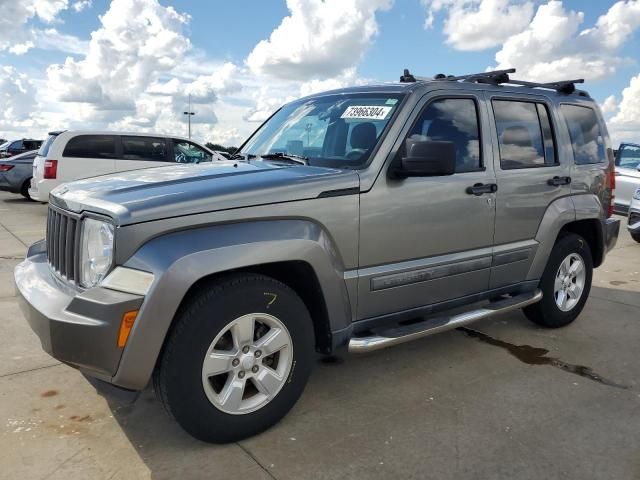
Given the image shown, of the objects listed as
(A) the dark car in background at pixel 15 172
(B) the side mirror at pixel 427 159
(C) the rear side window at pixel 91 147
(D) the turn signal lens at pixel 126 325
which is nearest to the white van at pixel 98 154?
(C) the rear side window at pixel 91 147

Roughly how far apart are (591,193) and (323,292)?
9.75 feet

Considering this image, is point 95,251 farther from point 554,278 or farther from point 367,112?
point 554,278

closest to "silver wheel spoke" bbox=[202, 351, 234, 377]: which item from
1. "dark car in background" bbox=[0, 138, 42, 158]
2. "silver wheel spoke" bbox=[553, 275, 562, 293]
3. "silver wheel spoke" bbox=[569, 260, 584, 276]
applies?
"silver wheel spoke" bbox=[553, 275, 562, 293]

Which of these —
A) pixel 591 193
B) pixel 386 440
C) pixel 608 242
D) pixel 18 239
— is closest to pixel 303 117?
pixel 386 440

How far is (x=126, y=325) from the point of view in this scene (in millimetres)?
2357

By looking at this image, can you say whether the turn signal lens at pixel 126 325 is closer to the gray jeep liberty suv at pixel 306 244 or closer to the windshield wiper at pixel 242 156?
the gray jeep liberty suv at pixel 306 244

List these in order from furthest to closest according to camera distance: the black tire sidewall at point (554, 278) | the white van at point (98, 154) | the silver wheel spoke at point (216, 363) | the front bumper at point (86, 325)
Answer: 1. the white van at point (98, 154)
2. the black tire sidewall at point (554, 278)
3. the silver wheel spoke at point (216, 363)
4. the front bumper at point (86, 325)

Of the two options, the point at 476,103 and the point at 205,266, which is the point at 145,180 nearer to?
the point at 205,266

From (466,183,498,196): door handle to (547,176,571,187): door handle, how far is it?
2.36 ft

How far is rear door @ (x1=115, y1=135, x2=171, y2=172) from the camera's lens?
11.3 m

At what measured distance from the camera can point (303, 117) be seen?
3.97 meters

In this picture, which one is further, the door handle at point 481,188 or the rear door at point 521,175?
the rear door at point 521,175

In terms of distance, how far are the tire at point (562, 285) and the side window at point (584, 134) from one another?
71 centimetres

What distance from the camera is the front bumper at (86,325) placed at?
2350 mm
